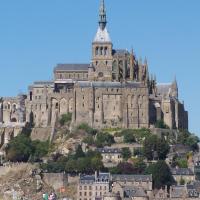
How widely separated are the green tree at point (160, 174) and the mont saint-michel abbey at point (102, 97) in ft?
39.1

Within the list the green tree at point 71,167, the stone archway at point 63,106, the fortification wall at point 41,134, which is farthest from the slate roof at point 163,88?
the green tree at point 71,167

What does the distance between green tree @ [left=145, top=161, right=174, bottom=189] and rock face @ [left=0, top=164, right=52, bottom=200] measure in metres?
10.6

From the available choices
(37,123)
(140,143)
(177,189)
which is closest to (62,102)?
(37,123)

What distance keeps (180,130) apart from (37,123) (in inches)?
654

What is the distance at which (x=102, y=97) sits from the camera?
364ft

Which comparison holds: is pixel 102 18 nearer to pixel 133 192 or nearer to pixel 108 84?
pixel 108 84

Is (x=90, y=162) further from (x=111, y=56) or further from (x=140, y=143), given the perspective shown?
(x=111, y=56)

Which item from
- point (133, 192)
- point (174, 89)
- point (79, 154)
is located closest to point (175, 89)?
point (174, 89)

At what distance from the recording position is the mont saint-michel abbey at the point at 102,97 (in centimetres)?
11075

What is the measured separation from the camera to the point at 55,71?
390 ft

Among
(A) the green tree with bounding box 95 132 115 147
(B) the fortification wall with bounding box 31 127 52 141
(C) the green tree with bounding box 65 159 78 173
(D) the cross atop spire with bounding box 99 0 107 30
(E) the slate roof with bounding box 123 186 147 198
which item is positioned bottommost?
(E) the slate roof with bounding box 123 186 147 198

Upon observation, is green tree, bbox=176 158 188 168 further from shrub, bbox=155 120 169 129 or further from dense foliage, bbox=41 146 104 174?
dense foliage, bbox=41 146 104 174

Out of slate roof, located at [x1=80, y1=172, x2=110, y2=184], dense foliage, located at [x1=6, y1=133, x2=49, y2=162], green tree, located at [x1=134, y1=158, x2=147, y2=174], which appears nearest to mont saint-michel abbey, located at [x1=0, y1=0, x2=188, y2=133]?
dense foliage, located at [x1=6, y1=133, x2=49, y2=162]

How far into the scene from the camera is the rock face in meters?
99.6
